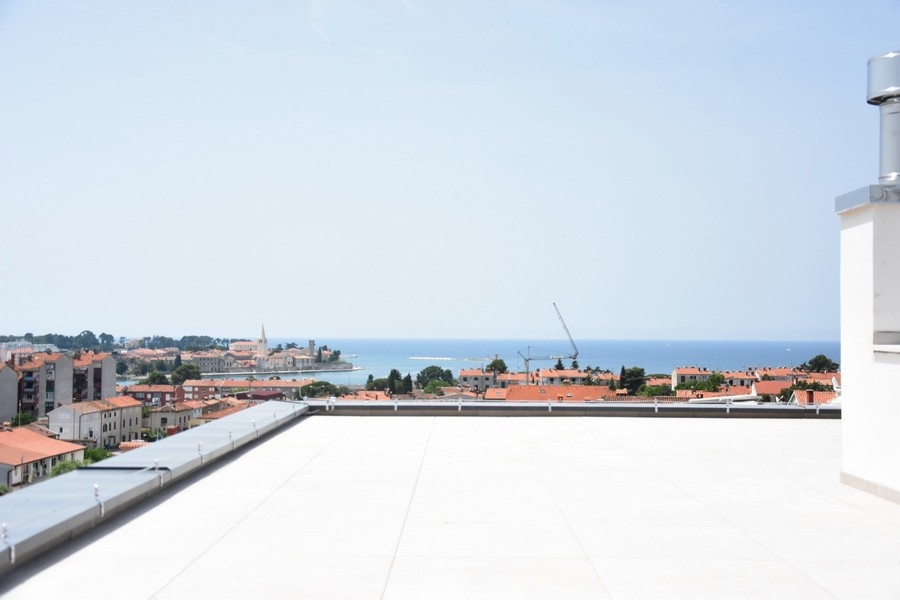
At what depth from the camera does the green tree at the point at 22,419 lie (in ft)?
258

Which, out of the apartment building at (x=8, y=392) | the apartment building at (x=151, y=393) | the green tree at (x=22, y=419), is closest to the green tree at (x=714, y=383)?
the apartment building at (x=151, y=393)

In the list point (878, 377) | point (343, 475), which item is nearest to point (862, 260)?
point (878, 377)

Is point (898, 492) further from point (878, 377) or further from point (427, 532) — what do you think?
point (427, 532)

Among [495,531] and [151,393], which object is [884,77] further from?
[151,393]

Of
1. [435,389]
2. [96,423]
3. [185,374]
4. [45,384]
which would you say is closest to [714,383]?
[435,389]

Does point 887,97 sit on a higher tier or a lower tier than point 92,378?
higher

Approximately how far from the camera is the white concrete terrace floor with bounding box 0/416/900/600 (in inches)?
174

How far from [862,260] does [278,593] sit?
17.3ft

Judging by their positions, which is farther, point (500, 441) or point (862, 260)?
point (500, 441)

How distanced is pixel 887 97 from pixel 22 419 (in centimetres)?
8787

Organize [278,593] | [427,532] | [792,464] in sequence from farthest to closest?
[792,464] < [427,532] < [278,593]

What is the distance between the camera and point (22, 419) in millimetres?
80500

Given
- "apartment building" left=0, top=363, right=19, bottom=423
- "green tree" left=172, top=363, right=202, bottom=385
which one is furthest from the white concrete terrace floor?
"green tree" left=172, top=363, right=202, bottom=385

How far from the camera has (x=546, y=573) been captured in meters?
4.67
